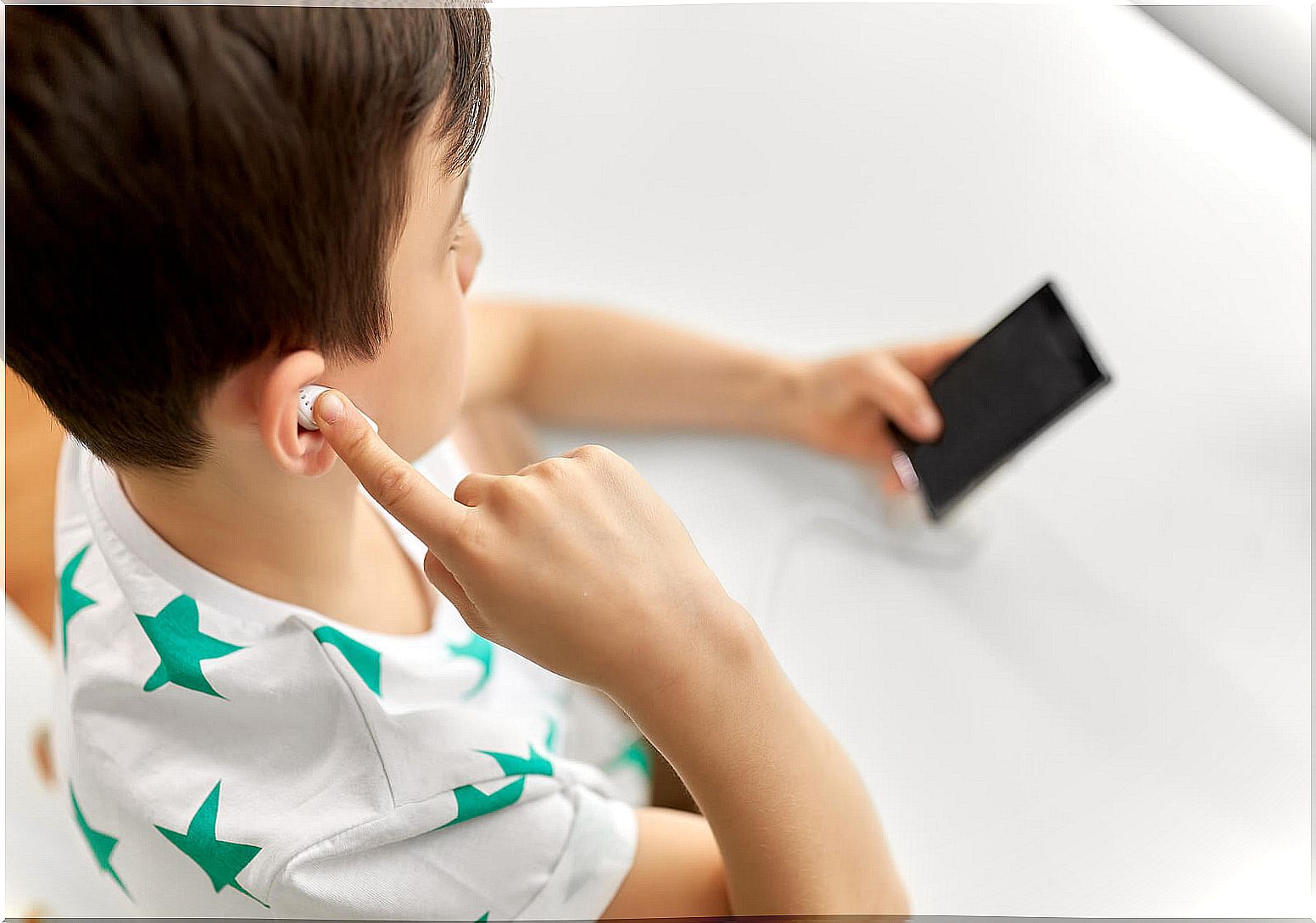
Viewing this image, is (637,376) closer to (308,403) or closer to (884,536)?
(884,536)

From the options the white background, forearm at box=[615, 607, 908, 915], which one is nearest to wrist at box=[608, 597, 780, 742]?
forearm at box=[615, 607, 908, 915]

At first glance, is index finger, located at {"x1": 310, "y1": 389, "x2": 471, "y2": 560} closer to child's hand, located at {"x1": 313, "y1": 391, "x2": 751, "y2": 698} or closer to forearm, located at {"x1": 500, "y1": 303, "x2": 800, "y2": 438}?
child's hand, located at {"x1": 313, "y1": 391, "x2": 751, "y2": 698}

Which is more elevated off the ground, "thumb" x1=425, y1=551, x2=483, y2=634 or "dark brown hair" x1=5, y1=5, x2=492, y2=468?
"dark brown hair" x1=5, y1=5, x2=492, y2=468

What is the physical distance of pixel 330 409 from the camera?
36 cm

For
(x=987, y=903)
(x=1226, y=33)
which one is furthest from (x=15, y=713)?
(x=1226, y=33)

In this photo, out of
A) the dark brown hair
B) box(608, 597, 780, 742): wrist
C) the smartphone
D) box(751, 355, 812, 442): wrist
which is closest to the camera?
the dark brown hair

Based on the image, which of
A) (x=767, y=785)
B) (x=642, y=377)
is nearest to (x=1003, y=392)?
(x=642, y=377)

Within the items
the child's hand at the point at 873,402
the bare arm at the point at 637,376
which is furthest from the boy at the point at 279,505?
the child's hand at the point at 873,402

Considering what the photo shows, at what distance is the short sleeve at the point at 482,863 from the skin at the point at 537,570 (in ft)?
0.08

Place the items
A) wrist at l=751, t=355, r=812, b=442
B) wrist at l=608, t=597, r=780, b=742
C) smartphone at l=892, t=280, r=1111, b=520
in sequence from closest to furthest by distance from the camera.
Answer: wrist at l=608, t=597, r=780, b=742, smartphone at l=892, t=280, r=1111, b=520, wrist at l=751, t=355, r=812, b=442

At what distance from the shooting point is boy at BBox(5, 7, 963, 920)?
0.30m

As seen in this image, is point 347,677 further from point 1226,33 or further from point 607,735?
point 1226,33

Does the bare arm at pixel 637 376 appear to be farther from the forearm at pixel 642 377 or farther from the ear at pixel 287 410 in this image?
the ear at pixel 287 410

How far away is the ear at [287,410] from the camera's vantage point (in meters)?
0.35
